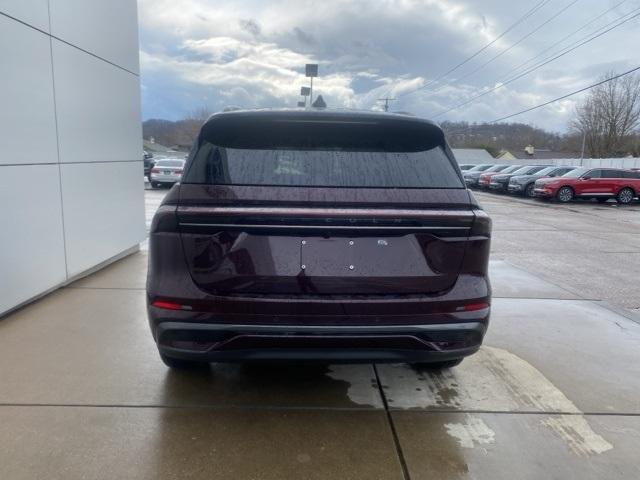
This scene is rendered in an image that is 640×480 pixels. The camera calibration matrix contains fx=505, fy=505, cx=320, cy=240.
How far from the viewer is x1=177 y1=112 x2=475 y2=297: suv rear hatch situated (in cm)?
268

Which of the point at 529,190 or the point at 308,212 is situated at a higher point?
the point at 308,212

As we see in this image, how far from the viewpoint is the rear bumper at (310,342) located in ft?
8.95

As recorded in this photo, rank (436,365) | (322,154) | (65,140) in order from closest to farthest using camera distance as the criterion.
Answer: (322,154), (436,365), (65,140)

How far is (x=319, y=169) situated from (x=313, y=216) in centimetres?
39

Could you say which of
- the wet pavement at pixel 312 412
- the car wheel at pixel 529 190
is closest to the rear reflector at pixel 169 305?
the wet pavement at pixel 312 412

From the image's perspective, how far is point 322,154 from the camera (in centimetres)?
300

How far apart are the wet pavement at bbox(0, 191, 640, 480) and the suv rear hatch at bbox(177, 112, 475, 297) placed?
93cm

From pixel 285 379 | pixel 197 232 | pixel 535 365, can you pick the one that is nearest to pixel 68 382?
pixel 285 379

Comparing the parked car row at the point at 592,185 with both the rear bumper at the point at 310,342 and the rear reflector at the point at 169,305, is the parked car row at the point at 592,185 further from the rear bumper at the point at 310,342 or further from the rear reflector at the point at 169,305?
the rear reflector at the point at 169,305

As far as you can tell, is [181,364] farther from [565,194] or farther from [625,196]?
[625,196]

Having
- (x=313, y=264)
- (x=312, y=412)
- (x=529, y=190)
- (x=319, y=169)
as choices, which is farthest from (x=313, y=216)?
(x=529, y=190)

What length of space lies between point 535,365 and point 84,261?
526cm

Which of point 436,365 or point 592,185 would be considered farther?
point 592,185

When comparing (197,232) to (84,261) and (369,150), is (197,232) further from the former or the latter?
(84,261)
